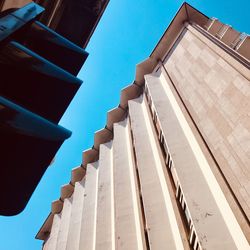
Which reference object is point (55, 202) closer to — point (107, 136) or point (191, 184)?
point (107, 136)

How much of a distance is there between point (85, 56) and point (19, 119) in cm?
208

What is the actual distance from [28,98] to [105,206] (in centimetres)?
1463

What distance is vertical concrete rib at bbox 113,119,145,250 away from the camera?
1114 cm

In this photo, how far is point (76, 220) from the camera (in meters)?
20.2

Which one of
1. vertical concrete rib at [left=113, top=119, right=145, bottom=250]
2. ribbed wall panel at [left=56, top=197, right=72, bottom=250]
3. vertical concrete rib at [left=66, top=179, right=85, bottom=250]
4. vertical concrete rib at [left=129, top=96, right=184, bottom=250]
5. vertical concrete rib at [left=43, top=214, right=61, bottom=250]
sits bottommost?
vertical concrete rib at [left=43, top=214, right=61, bottom=250]

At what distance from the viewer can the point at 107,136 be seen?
2459 cm

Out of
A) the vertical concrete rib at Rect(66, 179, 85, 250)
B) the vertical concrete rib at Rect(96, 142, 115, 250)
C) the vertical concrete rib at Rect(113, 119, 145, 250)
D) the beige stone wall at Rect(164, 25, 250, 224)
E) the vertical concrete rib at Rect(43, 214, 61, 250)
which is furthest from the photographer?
the vertical concrete rib at Rect(43, 214, 61, 250)

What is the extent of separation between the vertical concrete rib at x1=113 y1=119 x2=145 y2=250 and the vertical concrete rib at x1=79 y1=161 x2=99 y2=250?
133 inches

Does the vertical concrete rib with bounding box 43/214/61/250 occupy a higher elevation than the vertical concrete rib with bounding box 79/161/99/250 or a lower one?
lower

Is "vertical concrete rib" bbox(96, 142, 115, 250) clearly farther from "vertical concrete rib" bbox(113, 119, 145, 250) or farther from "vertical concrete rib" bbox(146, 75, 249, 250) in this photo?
"vertical concrete rib" bbox(146, 75, 249, 250)

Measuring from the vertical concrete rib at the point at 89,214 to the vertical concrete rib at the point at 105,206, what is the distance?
130 centimetres

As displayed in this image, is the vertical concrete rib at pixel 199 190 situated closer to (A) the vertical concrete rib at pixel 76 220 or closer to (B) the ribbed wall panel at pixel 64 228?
(A) the vertical concrete rib at pixel 76 220

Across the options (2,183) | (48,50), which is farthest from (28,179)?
(48,50)

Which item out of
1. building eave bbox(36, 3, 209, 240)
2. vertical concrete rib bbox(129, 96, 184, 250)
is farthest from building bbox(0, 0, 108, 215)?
building eave bbox(36, 3, 209, 240)
